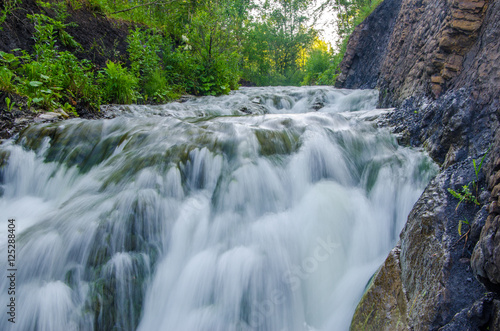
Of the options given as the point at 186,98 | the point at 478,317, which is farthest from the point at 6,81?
the point at 478,317

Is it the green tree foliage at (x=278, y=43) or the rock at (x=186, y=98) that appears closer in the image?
the rock at (x=186, y=98)

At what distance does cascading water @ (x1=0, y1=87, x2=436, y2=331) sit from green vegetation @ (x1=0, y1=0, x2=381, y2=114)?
3.84 ft

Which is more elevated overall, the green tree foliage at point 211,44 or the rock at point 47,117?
the green tree foliage at point 211,44

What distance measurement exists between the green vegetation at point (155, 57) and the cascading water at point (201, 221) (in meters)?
1.17

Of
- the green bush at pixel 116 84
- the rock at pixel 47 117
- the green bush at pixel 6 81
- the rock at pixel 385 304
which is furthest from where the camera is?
the green bush at pixel 116 84

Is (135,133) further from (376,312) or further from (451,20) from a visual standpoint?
(451,20)

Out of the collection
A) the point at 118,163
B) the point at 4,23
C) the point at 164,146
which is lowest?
the point at 118,163

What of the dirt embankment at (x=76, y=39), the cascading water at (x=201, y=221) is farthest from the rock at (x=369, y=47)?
the dirt embankment at (x=76, y=39)

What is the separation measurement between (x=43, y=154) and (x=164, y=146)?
1653mm

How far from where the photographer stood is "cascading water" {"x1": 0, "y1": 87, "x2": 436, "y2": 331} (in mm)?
1881

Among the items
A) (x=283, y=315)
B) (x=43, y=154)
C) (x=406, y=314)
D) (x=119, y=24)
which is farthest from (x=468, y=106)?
(x=119, y=24)

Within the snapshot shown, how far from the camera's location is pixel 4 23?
4.77 metres

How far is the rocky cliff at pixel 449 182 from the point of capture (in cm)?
123

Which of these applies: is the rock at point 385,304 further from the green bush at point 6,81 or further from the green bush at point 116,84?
the green bush at point 116,84
